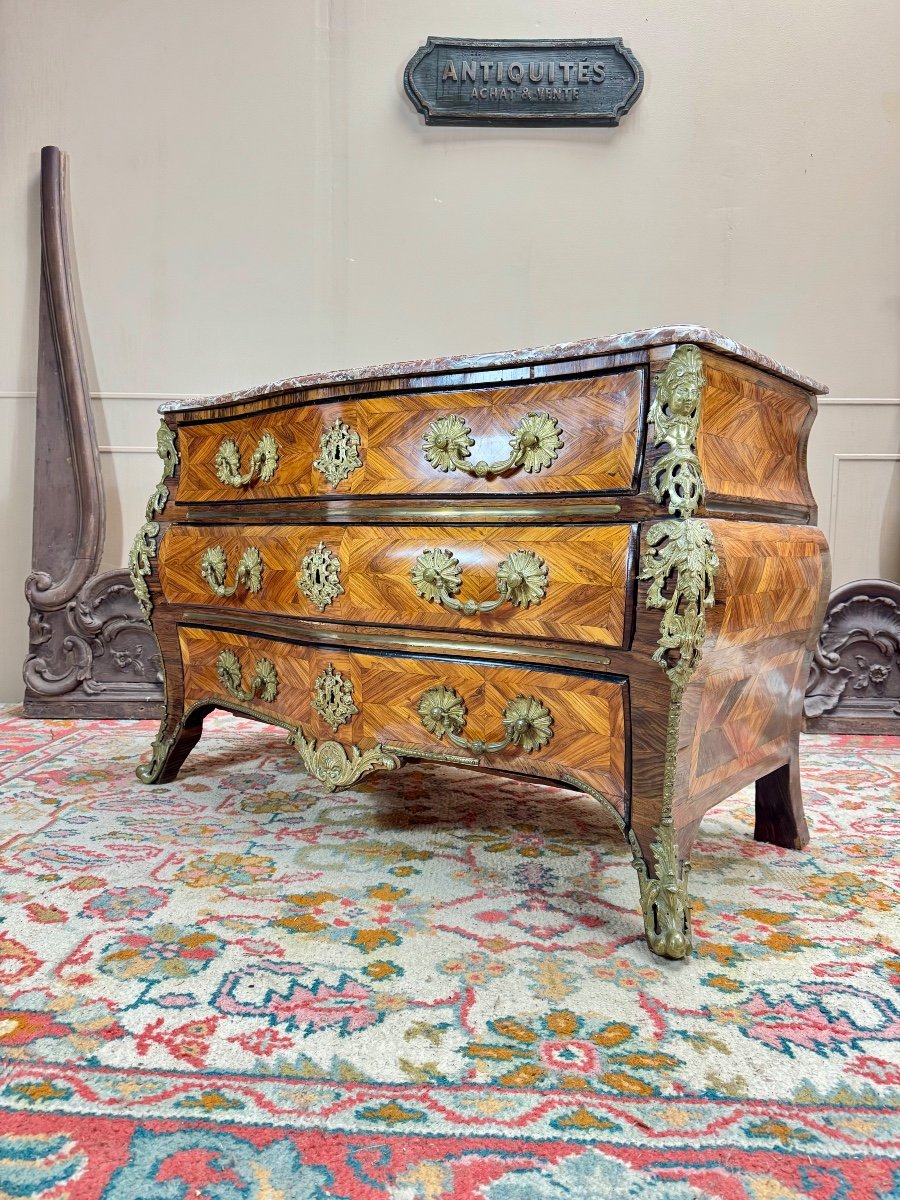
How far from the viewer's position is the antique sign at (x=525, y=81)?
3.29 meters

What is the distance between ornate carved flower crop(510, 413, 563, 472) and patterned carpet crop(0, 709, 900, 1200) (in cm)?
83

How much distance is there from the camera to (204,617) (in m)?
2.23

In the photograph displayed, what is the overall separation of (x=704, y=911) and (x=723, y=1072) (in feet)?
1.72

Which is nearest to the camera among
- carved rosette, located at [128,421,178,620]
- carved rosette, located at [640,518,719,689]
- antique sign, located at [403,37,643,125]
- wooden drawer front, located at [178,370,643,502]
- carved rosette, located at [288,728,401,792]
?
carved rosette, located at [640,518,719,689]

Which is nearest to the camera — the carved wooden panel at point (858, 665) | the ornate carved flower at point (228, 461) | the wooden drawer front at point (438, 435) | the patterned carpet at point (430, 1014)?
the patterned carpet at point (430, 1014)

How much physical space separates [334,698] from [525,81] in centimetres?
278

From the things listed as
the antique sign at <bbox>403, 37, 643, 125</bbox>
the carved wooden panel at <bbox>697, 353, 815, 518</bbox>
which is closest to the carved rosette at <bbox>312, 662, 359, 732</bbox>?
the carved wooden panel at <bbox>697, 353, 815, 518</bbox>

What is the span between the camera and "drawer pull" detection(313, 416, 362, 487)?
176 centimetres

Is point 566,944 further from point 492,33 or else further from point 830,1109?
point 492,33

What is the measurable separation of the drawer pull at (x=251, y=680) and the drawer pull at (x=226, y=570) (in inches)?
6.8

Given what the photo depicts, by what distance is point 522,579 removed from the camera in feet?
4.96

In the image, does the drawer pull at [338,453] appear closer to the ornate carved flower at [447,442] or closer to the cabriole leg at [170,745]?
the ornate carved flower at [447,442]

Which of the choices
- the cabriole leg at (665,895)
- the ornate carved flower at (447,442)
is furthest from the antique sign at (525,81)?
the cabriole leg at (665,895)

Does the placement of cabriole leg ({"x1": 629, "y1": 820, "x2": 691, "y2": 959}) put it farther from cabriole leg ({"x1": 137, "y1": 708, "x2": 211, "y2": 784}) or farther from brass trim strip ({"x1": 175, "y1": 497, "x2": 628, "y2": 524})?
cabriole leg ({"x1": 137, "y1": 708, "x2": 211, "y2": 784})
